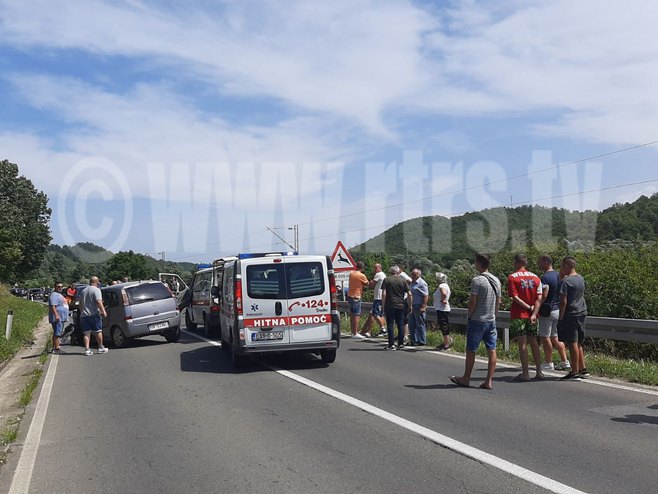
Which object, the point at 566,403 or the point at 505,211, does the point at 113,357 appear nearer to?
the point at 566,403

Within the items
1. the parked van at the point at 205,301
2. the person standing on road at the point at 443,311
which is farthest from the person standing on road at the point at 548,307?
the parked van at the point at 205,301

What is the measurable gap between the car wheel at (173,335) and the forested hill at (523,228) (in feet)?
40.5

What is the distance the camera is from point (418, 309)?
49.1 feet

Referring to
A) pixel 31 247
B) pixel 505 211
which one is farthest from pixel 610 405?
pixel 31 247

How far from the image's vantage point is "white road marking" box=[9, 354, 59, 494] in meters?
5.74

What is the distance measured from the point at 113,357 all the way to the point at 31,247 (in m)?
70.1

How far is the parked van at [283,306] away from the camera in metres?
11.9

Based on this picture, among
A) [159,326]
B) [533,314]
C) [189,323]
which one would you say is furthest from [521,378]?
[189,323]

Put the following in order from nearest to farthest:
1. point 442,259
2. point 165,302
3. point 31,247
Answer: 1. point 165,302
2. point 442,259
3. point 31,247

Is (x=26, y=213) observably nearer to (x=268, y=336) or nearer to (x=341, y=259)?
(x=341, y=259)

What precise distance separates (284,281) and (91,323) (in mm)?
5915

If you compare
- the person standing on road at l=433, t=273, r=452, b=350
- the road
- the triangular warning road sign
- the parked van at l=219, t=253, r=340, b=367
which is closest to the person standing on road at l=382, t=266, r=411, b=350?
the person standing on road at l=433, t=273, r=452, b=350

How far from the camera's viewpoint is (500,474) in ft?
17.9

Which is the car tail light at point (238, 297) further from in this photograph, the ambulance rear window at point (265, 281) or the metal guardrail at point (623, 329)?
the metal guardrail at point (623, 329)
